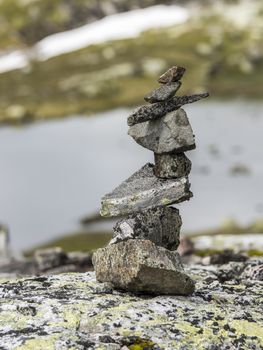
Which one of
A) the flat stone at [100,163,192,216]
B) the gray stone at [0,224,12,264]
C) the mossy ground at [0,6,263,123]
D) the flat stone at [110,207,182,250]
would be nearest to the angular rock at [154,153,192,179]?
the flat stone at [100,163,192,216]

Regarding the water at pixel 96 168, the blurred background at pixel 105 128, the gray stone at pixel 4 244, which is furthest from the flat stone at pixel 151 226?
the water at pixel 96 168

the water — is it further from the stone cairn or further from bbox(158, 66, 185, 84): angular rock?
bbox(158, 66, 185, 84): angular rock

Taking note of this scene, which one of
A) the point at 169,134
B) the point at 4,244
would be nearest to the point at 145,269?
the point at 169,134

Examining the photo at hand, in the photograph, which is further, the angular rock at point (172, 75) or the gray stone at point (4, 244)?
the gray stone at point (4, 244)

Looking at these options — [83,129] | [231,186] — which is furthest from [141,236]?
[83,129]

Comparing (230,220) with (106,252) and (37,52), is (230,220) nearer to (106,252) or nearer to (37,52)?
(106,252)

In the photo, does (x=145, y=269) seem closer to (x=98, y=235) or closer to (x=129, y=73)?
(x=98, y=235)

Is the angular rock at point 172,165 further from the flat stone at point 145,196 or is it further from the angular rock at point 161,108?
the angular rock at point 161,108
